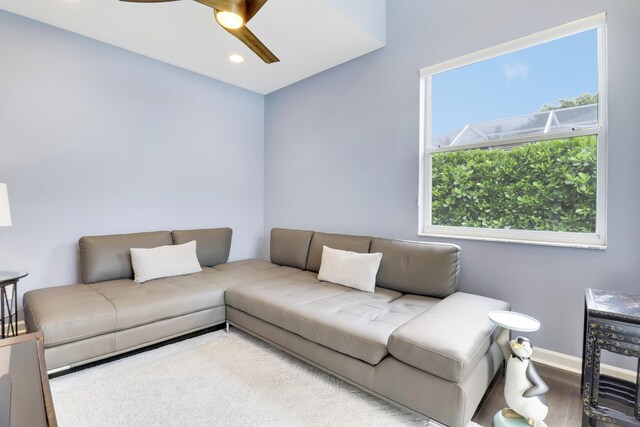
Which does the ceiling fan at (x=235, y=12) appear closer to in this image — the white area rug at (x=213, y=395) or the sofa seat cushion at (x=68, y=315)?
the sofa seat cushion at (x=68, y=315)

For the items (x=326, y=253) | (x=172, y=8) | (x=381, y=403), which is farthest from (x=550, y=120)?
(x=172, y=8)

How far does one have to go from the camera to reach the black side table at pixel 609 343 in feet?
4.56

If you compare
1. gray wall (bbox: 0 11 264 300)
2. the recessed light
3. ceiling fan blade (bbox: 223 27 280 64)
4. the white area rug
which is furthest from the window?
gray wall (bbox: 0 11 264 300)

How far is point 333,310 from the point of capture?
2031 millimetres

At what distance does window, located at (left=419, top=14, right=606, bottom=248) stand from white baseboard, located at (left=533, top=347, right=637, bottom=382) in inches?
30.6

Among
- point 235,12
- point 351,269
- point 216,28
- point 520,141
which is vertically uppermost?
point 216,28

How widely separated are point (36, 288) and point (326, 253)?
256cm

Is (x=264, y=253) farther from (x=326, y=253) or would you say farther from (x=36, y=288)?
(x=36, y=288)

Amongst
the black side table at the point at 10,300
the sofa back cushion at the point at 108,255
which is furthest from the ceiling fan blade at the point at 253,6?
the black side table at the point at 10,300

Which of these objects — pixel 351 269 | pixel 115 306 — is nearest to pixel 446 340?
pixel 351 269

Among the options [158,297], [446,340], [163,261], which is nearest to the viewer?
[446,340]

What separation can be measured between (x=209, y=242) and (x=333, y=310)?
6.53 feet

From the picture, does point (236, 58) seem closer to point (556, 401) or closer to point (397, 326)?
point (397, 326)

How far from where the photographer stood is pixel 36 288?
8.58 feet
